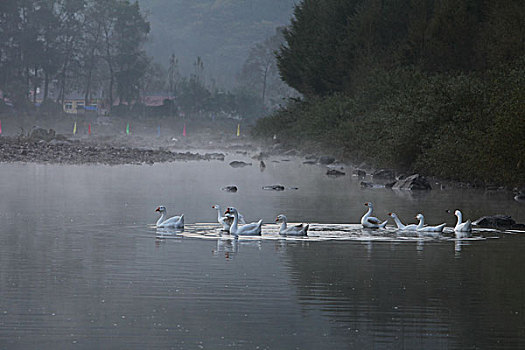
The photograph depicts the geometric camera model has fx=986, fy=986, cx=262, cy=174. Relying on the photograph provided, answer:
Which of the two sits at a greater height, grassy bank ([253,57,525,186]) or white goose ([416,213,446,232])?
grassy bank ([253,57,525,186])

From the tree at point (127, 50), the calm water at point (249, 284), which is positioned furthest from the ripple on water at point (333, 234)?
the tree at point (127, 50)

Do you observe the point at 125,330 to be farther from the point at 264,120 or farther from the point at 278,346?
the point at 264,120

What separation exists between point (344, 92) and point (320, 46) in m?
6.26

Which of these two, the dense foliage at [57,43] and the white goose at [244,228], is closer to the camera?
the white goose at [244,228]

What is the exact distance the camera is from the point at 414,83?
184 ft

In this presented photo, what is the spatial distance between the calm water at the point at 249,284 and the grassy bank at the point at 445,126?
496cm

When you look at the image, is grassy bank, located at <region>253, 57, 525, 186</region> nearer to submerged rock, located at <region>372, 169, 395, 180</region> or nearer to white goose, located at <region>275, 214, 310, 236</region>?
submerged rock, located at <region>372, 169, 395, 180</region>

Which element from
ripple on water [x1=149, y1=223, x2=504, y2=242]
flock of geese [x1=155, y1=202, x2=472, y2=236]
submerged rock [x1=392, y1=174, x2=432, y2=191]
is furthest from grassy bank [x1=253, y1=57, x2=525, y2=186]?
ripple on water [x1=149, y1=223, x2=504, y2=242]

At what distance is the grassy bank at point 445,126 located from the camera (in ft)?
114

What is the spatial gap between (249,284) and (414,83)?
41.9 m

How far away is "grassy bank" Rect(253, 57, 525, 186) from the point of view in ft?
114

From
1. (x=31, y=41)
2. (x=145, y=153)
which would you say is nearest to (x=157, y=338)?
(x=145, y=153)

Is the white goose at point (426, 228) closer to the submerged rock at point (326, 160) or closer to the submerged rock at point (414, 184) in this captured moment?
the submerged rock at point (414, 184)

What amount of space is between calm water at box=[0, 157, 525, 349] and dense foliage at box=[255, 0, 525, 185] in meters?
8.68
